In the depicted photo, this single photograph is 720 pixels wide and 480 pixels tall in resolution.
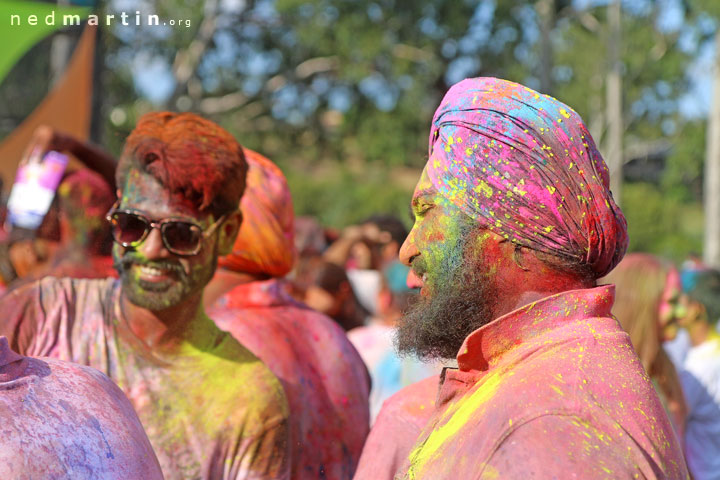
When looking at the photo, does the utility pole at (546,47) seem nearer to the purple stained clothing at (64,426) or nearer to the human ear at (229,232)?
the human ear at (229,232)

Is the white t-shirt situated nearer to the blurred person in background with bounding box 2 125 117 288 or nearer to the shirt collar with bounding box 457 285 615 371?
the blurred person in background with bounding box 2 125 117 288

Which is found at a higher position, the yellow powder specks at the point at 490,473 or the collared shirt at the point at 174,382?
the yellow powder specks at the point at 490,473

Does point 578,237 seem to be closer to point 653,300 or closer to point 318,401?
point 318,401

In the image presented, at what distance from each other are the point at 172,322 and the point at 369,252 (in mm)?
5673

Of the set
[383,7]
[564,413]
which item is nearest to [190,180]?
[564,413]

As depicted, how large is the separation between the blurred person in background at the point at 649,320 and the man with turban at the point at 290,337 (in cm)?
172

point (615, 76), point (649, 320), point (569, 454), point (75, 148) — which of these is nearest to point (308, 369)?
point (75, 148)

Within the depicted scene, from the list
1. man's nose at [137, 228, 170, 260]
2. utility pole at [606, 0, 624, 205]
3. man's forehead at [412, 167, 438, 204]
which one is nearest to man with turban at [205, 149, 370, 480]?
man's nose at [137, 228, 170, 260]

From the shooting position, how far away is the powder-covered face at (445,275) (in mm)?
2207

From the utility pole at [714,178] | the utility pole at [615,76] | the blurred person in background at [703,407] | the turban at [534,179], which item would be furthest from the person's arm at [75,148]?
the utility pole at [615,76]

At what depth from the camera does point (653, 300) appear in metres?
5.37

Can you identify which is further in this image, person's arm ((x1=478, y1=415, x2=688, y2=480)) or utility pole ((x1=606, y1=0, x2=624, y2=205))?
utility pole ((x1=606, y1=0, x2=624, y2=205))

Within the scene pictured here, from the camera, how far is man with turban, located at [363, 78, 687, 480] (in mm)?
1883

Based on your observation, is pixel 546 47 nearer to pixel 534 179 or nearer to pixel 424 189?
pixel 424 189
